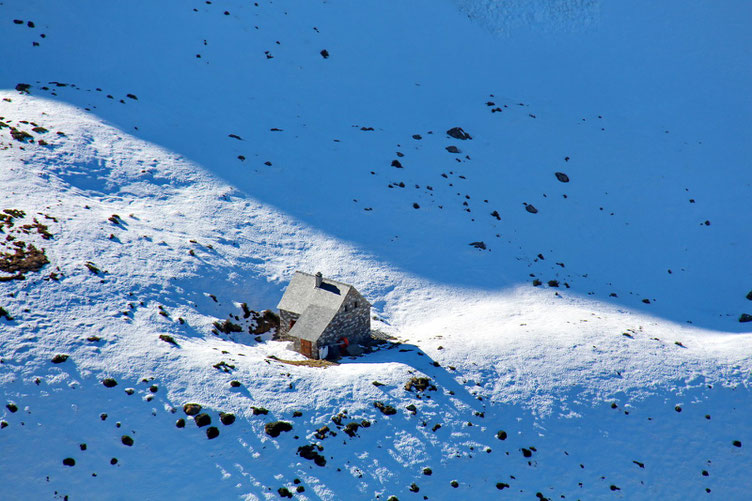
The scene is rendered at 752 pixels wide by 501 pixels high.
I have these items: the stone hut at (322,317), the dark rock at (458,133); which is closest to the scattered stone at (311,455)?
the stone hut at (322,317)

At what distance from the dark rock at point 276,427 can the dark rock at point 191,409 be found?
10.0ft

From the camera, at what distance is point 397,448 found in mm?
28938

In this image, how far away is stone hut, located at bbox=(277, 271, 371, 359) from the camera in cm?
3412

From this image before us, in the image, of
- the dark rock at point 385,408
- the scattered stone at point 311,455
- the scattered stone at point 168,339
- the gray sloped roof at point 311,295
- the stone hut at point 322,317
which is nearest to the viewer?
the scattered stone at point 311,455

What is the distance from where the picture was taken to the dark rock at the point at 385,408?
30.2 m

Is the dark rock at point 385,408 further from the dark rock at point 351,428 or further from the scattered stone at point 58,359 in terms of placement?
the scattered stone at point 58,359

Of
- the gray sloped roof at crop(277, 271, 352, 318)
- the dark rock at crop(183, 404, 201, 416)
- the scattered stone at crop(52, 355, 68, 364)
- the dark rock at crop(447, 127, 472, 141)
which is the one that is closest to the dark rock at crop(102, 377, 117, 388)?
the scattered stone at crop(52, 355, 68, 364)

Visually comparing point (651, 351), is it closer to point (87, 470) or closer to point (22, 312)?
point (87, 470)

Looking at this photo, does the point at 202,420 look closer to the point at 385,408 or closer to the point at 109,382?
the point at 109,382

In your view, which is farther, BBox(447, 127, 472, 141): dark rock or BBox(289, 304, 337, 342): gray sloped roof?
BBox(447, 127, 472, 141): dark rock

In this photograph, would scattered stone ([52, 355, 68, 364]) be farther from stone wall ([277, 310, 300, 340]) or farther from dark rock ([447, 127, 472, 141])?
dark rock ([447, 127, 472, 141])

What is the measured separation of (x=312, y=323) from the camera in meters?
34.2

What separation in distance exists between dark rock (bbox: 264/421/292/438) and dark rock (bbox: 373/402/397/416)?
164 inches

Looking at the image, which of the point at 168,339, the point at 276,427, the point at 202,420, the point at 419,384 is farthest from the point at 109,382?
the point at 419,384
